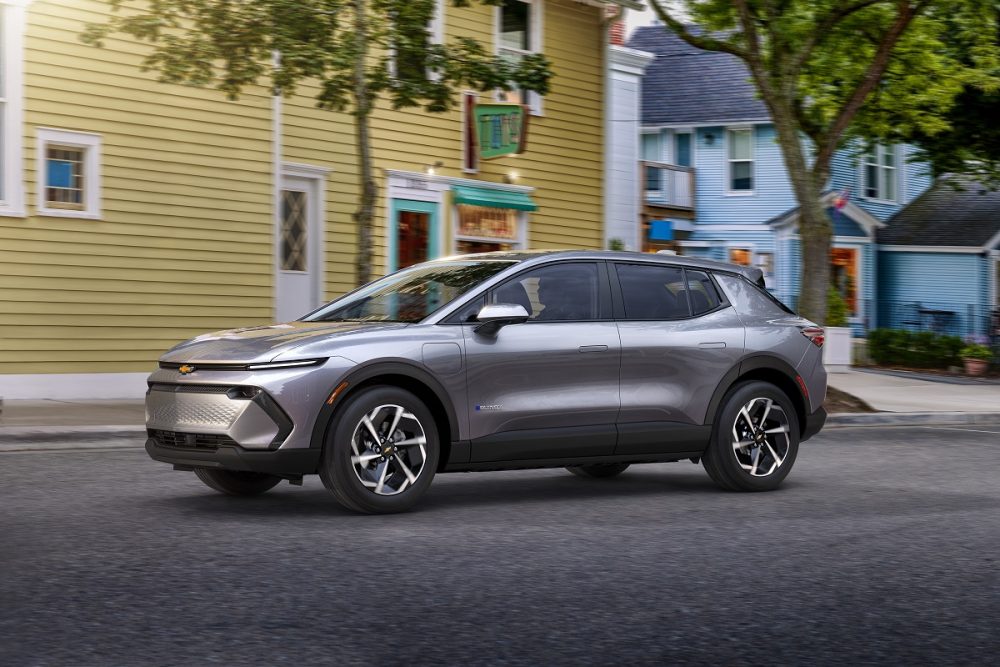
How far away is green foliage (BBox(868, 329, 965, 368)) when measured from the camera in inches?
1204

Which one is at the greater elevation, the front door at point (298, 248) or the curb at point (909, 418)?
the front door at point (298, 248)

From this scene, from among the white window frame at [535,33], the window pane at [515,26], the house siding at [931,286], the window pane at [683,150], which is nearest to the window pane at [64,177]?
the window pane at [515,26]

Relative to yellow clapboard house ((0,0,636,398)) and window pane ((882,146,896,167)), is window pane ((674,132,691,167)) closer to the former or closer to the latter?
window pane ((882,146,896,167))

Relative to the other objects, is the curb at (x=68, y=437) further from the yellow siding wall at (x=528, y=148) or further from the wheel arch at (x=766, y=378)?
the yellow siding wall at (x=528, y=148)

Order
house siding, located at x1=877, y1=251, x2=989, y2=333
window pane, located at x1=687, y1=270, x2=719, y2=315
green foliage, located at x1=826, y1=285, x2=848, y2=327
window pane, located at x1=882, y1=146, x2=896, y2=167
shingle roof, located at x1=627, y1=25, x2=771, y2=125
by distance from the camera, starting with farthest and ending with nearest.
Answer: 1. window pane, located at x1=882, y1=146, x2=896, y2=167
2. shingle roof, located at x1=627, y1=25, x2=771, y2=125
3. house siding, located at x1=877, y1=251, x2=989, y2=333
4. green foliage, located at x1=826, y1=285, x2=848, y2=327
5. window pane, located at x1=687, y1=270, x2=719, y2=315

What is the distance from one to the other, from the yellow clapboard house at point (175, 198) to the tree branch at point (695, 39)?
8.69 feet

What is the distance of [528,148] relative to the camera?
22.5m

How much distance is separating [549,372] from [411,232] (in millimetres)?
12239

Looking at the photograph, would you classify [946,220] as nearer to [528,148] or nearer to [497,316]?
[528,148]

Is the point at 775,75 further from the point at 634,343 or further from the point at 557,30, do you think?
the point at 634,343

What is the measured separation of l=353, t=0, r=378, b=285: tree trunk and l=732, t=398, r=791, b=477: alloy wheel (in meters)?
6.33

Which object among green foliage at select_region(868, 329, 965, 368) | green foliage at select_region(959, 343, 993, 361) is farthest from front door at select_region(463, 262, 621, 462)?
green foliage at select_region(868, 329, 965, 368)

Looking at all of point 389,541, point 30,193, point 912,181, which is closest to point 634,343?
point 389,541

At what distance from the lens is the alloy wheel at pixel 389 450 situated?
8.02m
